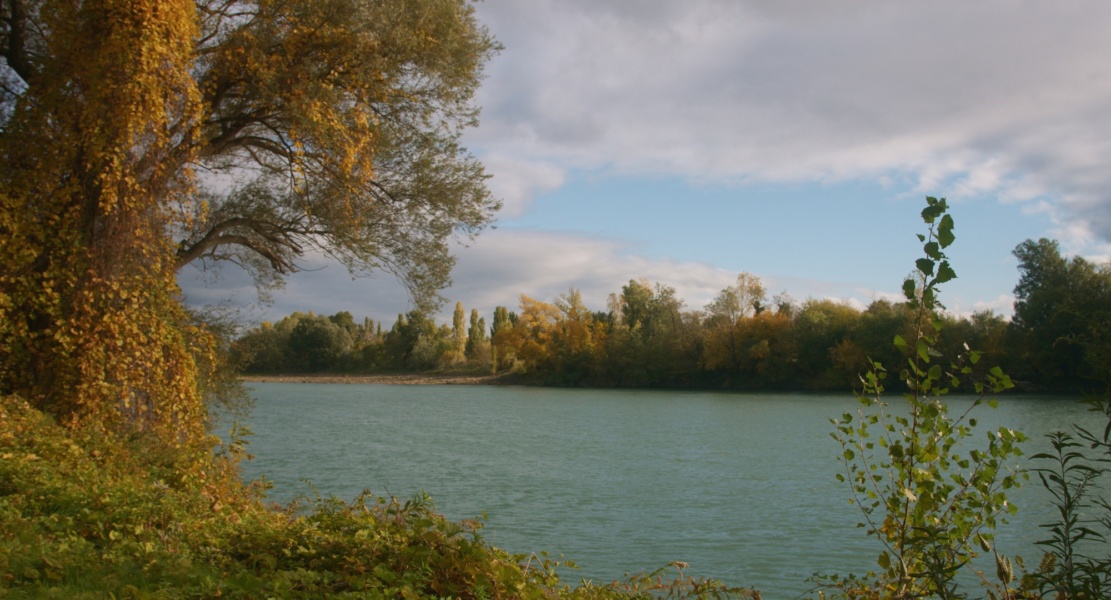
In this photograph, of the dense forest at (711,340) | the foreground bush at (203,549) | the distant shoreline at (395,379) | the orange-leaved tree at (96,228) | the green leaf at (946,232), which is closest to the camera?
the foreground bush at (203,549)

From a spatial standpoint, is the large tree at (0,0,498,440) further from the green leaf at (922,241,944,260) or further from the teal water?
the green leaf at (922,241,944,260)

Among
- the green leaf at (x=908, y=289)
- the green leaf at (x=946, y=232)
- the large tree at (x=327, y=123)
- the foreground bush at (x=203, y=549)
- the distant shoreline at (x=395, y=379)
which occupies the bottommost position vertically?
the distant shoreline at (x=395, y=379)

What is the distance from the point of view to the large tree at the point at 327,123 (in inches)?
421

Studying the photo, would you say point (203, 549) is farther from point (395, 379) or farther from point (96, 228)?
point (395, 379)

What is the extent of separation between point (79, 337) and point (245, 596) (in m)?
6.53

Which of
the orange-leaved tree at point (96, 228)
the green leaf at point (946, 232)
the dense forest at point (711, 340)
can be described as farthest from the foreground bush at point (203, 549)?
the dense forest at point (711, 340)

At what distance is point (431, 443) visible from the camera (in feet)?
73.7

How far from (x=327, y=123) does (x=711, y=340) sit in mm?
54660

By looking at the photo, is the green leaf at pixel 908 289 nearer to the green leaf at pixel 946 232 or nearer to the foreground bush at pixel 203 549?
the green leaf at pixel 946 232

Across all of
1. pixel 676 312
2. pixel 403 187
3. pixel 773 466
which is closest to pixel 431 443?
pixel 773 466

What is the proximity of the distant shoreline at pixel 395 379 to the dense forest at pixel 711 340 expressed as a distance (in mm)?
1876

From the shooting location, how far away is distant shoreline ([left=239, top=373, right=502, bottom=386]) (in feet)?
233

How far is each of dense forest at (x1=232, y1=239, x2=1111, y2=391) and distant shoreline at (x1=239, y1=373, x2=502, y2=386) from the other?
6.16 ft

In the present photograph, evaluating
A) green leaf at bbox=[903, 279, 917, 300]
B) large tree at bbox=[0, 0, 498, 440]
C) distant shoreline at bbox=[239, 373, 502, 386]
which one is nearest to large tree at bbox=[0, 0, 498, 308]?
large tree at bbox=[0, 0, 498, 440]
